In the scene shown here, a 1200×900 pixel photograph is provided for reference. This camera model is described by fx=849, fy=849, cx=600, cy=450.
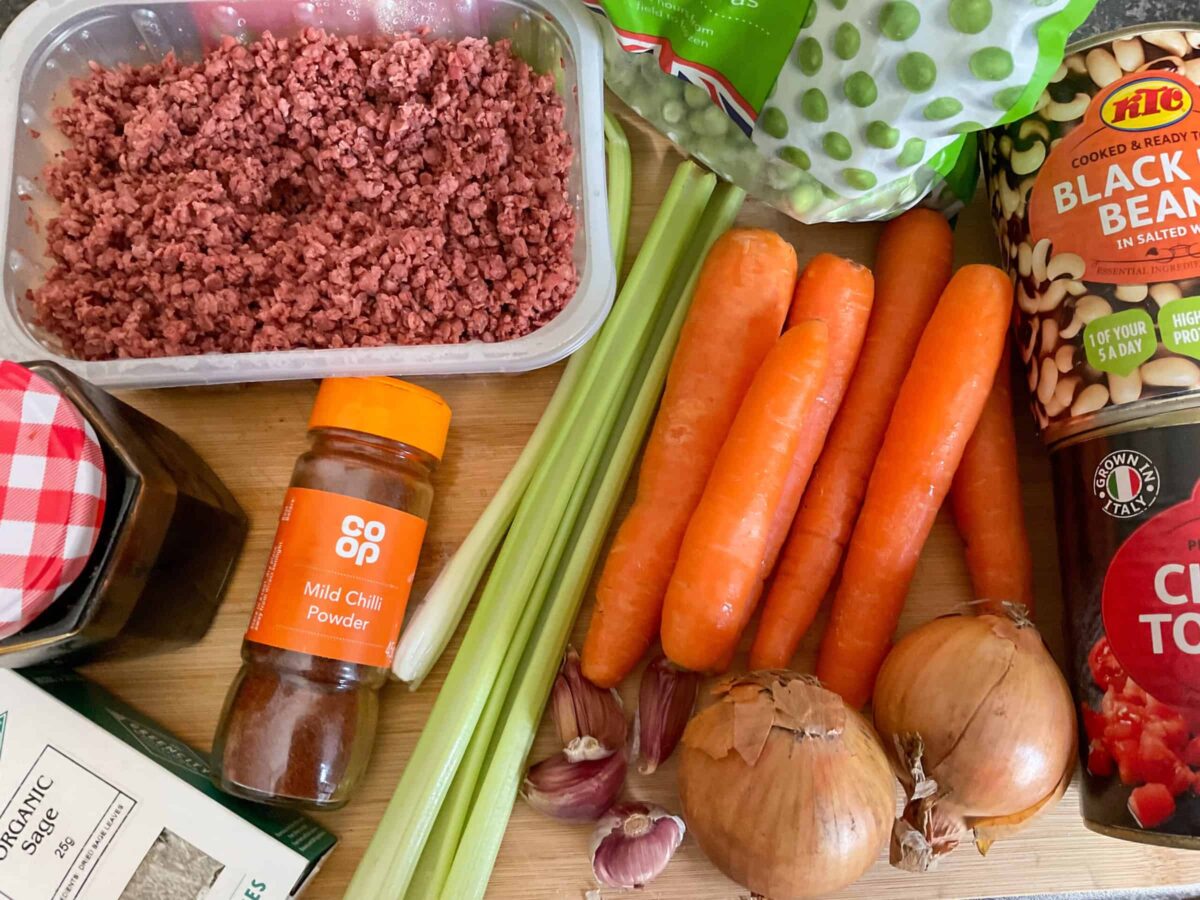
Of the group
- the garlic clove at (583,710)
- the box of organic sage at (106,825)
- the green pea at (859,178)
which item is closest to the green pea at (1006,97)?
the green pea at (859,178)

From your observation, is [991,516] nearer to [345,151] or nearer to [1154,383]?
[1154,383]

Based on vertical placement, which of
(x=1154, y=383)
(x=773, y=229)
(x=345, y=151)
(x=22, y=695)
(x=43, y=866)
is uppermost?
(x=345, y=151)

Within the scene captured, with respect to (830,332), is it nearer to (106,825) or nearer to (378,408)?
(378,408)

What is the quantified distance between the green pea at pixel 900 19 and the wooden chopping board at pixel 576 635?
0.25m

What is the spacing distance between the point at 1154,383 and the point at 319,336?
0.69m

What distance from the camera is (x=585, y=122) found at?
79 centimetres

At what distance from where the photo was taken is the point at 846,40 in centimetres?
67

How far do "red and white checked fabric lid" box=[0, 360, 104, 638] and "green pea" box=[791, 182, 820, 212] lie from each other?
2.05 ft

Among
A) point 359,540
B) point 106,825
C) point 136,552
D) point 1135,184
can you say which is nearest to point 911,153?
point 1135,184

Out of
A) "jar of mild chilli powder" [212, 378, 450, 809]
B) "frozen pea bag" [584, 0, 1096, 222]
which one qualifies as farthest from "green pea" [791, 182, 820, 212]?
"jar of mild chilli powder" [212, 378, 450, 809]

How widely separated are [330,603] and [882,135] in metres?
0.59

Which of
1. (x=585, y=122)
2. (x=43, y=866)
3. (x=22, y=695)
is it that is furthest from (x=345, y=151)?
(x=43, y=866)

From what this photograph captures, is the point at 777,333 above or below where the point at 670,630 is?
above

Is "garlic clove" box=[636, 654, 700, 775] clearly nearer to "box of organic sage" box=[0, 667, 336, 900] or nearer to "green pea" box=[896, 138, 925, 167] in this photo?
"box of organic sage" box=[0, 667, 336, 900]
